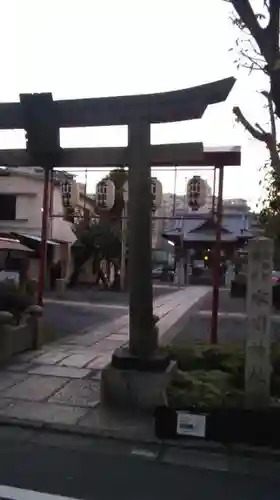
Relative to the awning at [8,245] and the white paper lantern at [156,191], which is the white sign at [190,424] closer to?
the white paper lantern at [156,191]

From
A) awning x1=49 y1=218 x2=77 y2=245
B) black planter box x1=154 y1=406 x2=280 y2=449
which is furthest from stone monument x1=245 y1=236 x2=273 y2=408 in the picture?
awning x1=49 y1=218 x2=77 y2=245

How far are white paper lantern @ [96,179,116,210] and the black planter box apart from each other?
9.66 metres

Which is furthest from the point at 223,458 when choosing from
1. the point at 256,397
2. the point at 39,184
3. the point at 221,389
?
the point at 39,184

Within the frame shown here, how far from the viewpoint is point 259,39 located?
7.42 metres

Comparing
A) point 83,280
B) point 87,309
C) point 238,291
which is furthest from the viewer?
point 83,280

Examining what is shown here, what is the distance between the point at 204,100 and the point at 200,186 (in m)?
5.59

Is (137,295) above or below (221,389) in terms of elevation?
above

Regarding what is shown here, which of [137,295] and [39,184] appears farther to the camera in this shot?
[39,184]

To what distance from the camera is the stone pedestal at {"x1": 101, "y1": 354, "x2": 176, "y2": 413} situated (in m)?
6.86

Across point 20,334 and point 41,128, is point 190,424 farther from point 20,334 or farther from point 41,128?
point 20,334

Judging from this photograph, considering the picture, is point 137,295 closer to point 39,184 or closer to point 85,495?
point 85,495

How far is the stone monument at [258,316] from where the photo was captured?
19.9 feet

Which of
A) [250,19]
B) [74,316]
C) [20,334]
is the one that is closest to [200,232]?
[74,316]

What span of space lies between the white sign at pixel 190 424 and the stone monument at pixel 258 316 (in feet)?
1.90
